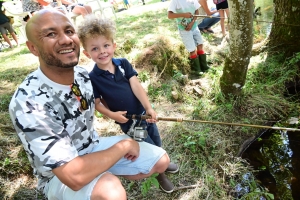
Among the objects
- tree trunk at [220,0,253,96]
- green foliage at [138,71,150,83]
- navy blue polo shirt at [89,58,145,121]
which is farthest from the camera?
green foliage at [138,71,150,83]

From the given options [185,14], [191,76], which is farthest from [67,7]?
[191,76]

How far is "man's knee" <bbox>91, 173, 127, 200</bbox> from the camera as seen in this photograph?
1430mm

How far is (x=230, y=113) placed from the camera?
10.3ft

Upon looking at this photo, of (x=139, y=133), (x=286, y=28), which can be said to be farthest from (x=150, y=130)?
(x=286, y=28)

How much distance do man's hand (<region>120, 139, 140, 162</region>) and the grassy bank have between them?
1.10 feet

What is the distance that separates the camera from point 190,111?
132 inches

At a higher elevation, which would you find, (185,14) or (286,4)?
(185,14)

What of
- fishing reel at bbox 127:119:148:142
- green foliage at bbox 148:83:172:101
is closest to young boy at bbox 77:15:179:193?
fishing reel at bbox 127:119:148:142

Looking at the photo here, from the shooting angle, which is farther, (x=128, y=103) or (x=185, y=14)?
(x=185, y=14)

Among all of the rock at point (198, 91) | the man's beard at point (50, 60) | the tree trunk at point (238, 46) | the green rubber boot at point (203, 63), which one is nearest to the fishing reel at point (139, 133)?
the man's beard at point (50, 60)

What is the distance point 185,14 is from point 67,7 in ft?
8.40

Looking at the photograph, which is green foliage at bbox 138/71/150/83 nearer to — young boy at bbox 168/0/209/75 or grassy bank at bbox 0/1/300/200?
grassy bank at bbox 0/1/300/200

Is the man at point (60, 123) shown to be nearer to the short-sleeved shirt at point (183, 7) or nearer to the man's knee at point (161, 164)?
the man's knee at point (161, 164)

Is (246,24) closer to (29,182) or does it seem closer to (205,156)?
(205,156)
